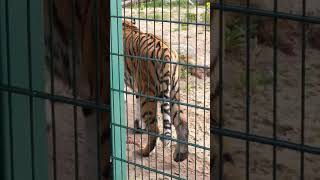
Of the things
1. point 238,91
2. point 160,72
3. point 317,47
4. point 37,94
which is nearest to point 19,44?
point 37,94

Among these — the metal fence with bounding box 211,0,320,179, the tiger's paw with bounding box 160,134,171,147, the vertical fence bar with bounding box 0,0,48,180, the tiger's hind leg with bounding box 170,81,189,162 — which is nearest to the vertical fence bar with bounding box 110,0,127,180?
the tiger's paw with bounding box 160,134,171,147

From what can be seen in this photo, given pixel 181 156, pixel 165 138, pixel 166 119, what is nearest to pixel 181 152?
pixel 181 156

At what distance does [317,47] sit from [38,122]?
1.10 m

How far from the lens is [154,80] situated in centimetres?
656

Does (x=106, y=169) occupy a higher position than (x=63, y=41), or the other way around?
(x=63, y=41)

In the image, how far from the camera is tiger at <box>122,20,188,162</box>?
6629 mm

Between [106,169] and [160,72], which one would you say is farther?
[160,72]

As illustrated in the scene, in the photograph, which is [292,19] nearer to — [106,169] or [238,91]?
[238,91]

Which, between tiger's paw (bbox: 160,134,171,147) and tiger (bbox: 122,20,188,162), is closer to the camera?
tiger's paw (bbox: 160,134,171,147)

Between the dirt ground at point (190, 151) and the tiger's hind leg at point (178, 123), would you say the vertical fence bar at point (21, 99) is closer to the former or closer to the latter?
the dirt ground at point (190, 151)

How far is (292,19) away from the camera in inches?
63.4

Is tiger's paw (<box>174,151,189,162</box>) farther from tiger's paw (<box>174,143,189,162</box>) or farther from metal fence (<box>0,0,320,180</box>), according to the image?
metal fence (<box>0,0,320,180</box>)

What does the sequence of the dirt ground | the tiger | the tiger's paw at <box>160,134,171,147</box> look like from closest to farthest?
1. the tiger's paw at <box>160,134,171,147</box>
2. the dirt ground
3. the tiger

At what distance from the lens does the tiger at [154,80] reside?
6629 mm
